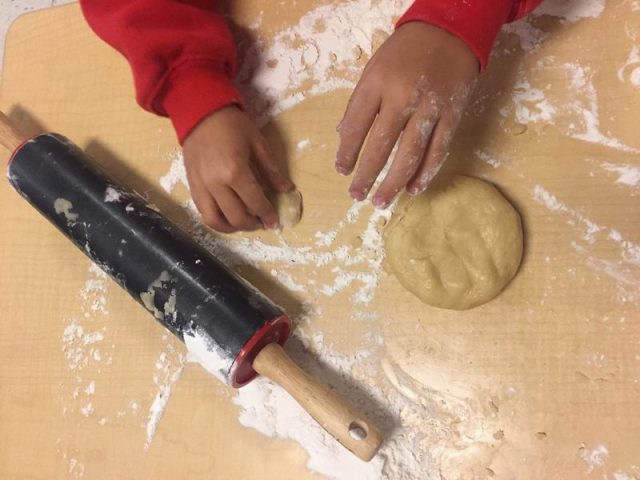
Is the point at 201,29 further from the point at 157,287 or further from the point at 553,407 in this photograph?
the point at 553,407

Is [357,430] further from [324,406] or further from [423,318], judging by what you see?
[423,318]

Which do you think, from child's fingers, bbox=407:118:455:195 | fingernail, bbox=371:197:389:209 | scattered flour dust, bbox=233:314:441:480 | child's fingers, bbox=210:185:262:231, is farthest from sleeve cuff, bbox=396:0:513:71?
scattered flour dust, bbox=233:314:441:480

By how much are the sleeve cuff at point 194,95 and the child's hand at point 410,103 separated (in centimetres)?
23

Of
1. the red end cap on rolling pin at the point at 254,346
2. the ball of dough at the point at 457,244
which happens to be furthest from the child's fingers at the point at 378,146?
the red end cap on rolling pin at the point at 254,346

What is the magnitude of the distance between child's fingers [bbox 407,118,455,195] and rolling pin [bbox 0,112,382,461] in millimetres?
253

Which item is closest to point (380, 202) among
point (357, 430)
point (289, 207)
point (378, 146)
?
point (378, 146)

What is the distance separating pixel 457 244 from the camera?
82cm

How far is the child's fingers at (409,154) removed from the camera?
2.40ft

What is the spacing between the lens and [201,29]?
92 cm

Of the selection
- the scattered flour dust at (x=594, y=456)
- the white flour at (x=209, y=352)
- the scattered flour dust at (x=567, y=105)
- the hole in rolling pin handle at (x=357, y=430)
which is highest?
the scattered flour dust at (x=567, y=105)

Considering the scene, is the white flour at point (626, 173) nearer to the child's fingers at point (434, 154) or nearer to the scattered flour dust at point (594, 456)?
the child's fingers at point (434, 154)

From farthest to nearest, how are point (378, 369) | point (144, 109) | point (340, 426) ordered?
point (144, 109) → point (378, 369) → point (340, 426)

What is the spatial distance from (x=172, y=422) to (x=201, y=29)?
2.02 feet

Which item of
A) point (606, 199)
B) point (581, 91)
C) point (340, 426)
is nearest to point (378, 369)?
point (340, 426)
